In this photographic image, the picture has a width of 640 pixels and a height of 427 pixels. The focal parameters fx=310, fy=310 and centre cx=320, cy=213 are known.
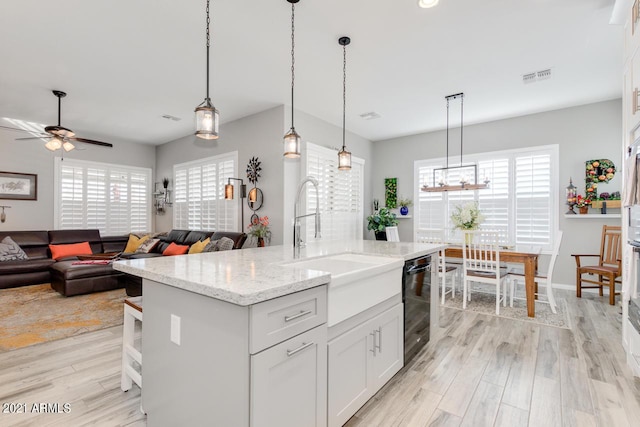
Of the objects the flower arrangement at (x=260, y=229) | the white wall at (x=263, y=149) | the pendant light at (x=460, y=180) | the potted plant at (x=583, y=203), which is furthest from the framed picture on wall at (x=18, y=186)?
the potted plant at (x=583, y=203)

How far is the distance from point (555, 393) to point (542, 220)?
12.2 ft

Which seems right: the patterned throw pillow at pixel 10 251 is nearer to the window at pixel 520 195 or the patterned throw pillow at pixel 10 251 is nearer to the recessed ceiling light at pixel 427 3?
the recessed ceiling light at pixel 427 3

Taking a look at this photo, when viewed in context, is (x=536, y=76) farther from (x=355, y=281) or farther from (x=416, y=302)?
(x=355, y=281)

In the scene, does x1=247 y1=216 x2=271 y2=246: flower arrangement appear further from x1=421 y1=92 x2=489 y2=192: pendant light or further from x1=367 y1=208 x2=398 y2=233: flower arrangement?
x1=421 y1=92 x2=489 y2=192: pendant light

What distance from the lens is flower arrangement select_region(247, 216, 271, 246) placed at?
4836 millimetres

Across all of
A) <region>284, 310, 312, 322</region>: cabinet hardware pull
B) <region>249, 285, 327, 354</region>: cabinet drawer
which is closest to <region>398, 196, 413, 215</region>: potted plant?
<region>249, 285, 327, 354</region>: cabinet drawer

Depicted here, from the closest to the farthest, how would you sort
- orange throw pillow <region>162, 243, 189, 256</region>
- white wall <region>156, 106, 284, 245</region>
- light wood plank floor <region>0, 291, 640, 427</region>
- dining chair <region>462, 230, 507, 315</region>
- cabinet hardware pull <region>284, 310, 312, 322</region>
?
cabinet hardware pull <region>284, 310, 312, 322</region>
light wood plank floor <region>0, 291, 640, 427</region>
dining chair <region>462, 230, 507, 315</region>
white wall <region>156, 106, 284, 245</region>
orange throw pillow <region>162, 243, 189, 256</region>

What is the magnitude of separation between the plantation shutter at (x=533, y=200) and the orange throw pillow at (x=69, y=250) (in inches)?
307

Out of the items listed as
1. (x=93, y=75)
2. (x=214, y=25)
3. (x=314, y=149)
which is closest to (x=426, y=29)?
(x=214, y=25)

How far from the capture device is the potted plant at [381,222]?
6293 mm

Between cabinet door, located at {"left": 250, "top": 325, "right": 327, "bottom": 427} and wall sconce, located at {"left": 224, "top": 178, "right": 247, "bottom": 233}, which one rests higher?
wall sconce, located at {"left": 224, "top": 178, "right": 247, "bottom": 233}

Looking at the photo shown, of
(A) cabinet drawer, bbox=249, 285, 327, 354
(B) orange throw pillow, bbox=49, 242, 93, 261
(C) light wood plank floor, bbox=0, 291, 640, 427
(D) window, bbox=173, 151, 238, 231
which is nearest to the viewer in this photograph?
(A) cabinet drawer, bbox=249, 285, 327, 354

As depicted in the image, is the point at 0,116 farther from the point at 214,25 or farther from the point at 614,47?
the point at 614,47

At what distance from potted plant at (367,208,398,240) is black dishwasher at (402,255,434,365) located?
3407 mm
